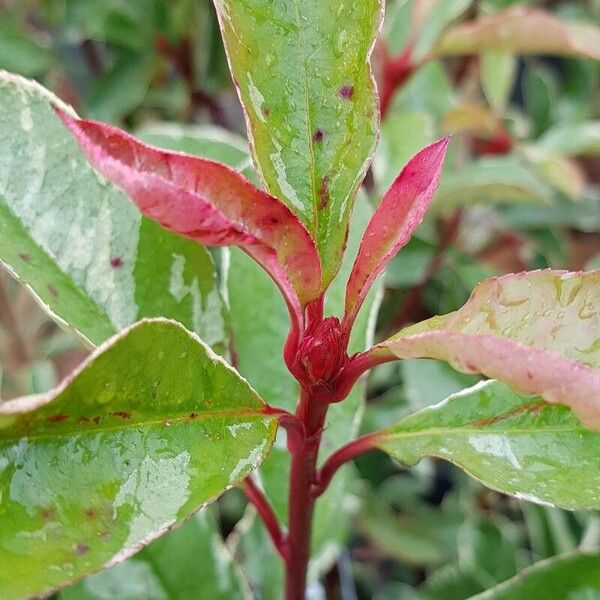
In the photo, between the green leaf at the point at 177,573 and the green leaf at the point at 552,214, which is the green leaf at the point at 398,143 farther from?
the green leaf at the point at 552,214

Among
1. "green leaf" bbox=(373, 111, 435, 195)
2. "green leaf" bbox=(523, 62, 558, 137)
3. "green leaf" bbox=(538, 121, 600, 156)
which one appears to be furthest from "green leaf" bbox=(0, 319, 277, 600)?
"green leaf" bbox=(523, 62, 558, 137)

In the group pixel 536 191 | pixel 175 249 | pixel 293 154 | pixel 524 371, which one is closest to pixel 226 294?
pixel 175 249

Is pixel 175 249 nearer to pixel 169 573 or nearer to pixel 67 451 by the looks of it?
pixel 67 451

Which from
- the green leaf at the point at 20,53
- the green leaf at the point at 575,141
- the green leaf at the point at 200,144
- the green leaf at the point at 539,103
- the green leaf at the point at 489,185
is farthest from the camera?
the green leaf at the point at 539,103

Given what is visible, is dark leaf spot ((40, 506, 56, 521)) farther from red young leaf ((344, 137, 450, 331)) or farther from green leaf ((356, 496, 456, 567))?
green leaf ((356, 496, 456, 567))

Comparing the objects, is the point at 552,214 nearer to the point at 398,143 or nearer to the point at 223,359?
the point at 398,143

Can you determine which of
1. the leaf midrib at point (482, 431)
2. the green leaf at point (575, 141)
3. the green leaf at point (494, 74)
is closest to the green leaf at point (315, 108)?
the leaf midrib at point (482, 431)

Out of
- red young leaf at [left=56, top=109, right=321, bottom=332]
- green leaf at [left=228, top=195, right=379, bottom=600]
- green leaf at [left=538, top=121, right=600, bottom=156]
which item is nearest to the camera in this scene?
red young leaf at [left=56, top=109, right=321, bottom=332]
